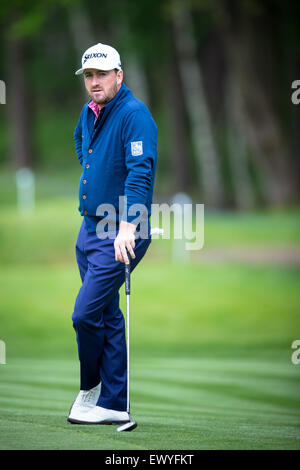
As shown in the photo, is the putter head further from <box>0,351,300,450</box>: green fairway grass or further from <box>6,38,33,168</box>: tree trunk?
<box>6,38,33,168</box>: tree trunk

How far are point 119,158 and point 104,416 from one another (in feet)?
4.47

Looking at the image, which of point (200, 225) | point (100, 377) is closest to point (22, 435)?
point (100, 377)

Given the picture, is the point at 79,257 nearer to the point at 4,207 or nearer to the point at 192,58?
the point at 4,207

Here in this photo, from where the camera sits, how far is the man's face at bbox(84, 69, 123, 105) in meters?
4.54

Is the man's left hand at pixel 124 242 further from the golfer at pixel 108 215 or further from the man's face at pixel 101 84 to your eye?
the man's face at pixel 101 84

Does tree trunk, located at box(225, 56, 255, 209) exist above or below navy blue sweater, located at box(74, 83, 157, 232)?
above

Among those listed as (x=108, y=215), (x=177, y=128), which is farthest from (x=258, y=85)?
(x=108, y=215)

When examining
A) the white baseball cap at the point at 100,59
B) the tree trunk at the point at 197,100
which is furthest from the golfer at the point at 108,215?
the tree trunk at the point at 197,100

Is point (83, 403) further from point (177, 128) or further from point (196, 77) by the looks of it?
point (177, 128)

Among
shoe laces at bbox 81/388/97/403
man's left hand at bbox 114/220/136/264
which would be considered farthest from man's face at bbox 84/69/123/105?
shoe laces at bbox 81/388/97/403

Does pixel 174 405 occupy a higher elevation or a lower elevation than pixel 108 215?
lower

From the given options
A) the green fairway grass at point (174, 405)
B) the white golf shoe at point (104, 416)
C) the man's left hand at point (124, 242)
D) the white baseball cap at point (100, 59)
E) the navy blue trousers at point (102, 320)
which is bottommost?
the green fairway grass at point (174, 405)

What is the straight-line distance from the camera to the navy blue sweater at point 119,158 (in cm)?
438

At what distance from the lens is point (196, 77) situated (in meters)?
25.0
